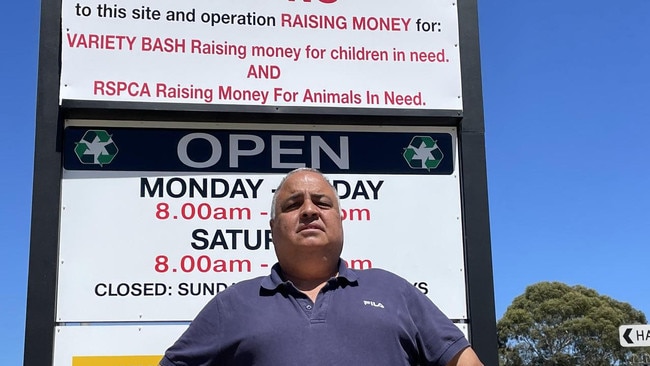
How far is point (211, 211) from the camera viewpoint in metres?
3.57

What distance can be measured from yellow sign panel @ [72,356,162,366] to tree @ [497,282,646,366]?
121 feet

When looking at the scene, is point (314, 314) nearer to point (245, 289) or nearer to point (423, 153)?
point (245, 289)

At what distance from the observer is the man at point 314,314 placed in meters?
2.42

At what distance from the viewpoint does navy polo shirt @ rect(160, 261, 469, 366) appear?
2414 mm

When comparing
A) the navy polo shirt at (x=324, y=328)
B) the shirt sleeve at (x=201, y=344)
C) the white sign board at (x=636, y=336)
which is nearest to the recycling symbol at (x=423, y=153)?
the navy polo shirt at (x=324, y=328)

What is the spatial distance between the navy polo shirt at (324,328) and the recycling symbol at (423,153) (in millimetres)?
1158

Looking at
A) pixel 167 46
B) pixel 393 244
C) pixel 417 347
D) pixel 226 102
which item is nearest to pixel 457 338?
pixel 417 347

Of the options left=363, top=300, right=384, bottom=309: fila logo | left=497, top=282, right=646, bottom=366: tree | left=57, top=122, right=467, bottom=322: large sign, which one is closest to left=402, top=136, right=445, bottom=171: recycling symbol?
left=57, top=122, right=467, bottom=322: large sign

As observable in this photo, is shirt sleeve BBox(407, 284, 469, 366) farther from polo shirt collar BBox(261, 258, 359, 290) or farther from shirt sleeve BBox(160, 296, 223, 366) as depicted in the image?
shirt sleeve BBox(160, 296, 223, 366)

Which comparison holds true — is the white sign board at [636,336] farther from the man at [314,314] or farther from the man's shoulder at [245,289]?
the man's shoulder at [245,289]

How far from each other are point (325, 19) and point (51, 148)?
58.4 inches

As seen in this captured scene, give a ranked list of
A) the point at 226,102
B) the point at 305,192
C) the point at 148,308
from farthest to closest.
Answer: the point at 226,102, the point at 148,308, the point at 305,192

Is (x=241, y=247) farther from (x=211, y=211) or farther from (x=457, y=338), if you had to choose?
(x=457, y=338)

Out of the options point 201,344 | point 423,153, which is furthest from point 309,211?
point 423,153
